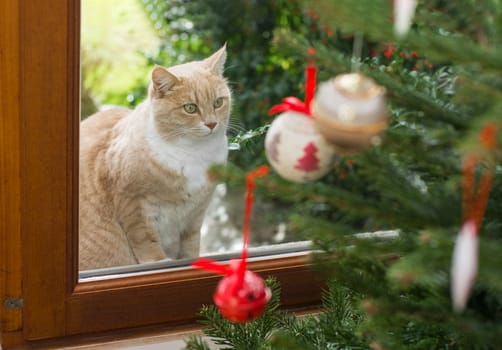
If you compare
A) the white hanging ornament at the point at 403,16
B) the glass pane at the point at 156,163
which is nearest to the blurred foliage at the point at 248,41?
the glass pane at the point at 156,163

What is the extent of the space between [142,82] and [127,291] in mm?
993

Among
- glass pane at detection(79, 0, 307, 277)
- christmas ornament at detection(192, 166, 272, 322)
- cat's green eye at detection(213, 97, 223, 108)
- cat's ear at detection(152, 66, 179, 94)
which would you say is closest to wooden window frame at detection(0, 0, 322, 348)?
glass pane at detection(79, 0, 307, 277)

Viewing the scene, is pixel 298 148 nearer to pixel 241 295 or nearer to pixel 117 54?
pixel 241 295

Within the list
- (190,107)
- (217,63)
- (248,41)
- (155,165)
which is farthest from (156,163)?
(248,41)

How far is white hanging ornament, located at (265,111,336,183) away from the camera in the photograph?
0.65 metres

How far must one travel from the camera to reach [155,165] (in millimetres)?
1265

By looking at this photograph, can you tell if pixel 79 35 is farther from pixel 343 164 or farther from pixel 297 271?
pixel 343 164

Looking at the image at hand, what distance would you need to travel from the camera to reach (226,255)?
128 centimetres

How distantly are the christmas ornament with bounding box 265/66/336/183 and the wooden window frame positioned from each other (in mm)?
483

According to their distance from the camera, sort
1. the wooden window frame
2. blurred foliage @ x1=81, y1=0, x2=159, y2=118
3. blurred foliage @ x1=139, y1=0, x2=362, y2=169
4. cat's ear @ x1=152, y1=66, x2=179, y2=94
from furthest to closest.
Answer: blurred foliage @ x1=139, y1=0, x2=362, y2=169 < blurred foliage @ x1=81, y1=0, x2=159, y2=118 < cat's ear @ x1=152, y1=66, x2=179, y2=94 < the wooden window frame

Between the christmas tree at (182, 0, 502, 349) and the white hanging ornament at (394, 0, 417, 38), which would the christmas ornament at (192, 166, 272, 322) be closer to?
the christmas tree at (182, 0, 502, 349)

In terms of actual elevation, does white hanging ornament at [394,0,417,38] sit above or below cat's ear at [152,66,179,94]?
above

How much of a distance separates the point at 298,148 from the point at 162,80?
25.7 inches

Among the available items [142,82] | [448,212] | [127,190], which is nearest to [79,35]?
[127,190]
